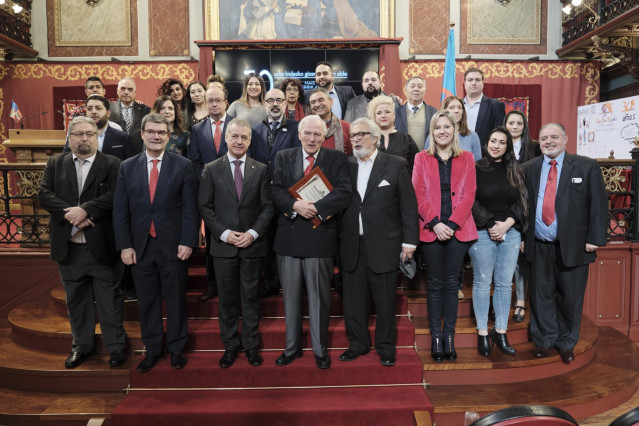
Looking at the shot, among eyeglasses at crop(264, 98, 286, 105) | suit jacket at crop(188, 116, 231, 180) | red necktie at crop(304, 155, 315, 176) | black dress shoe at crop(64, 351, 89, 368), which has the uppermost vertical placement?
eyeglasses at crop(264, 98, 286, 105)

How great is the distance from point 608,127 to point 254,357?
770 cm

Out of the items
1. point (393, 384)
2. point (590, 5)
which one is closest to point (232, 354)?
point (393, 384)

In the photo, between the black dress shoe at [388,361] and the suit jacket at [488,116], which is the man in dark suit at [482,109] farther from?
the black dress shoe at [388,361]

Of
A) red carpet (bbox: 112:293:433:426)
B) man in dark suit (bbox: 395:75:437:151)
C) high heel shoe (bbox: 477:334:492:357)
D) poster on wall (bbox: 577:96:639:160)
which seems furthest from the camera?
poster on wall (bbox: 577:96:639:160)

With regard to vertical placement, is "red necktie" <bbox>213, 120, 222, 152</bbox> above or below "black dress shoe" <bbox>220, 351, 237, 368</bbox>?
above

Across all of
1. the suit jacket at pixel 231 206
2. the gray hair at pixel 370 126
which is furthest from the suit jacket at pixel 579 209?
the suit jacket at pixel 231 206

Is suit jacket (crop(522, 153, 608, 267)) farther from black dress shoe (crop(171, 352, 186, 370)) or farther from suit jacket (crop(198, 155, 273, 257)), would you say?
black dress shoe (crop(171, 352, 186, 370))

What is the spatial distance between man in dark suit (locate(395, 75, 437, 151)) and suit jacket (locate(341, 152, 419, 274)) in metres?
0.96

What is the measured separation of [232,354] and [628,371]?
288 cm

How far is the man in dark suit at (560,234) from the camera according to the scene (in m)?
3.33

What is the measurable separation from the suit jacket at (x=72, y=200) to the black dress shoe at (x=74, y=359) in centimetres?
66

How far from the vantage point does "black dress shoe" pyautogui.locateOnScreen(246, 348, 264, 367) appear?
315 centimetres

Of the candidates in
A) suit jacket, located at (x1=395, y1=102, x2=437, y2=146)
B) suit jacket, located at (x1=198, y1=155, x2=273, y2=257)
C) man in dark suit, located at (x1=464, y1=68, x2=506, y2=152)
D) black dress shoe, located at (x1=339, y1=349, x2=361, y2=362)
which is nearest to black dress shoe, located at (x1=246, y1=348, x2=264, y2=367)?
black dress shoe, located at (x1=339, y1=349, x2=361, y2=362)

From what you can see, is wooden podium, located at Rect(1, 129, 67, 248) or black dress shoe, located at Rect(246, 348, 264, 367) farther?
wooden podium, located at Rect(1, 129, 67, 248)
